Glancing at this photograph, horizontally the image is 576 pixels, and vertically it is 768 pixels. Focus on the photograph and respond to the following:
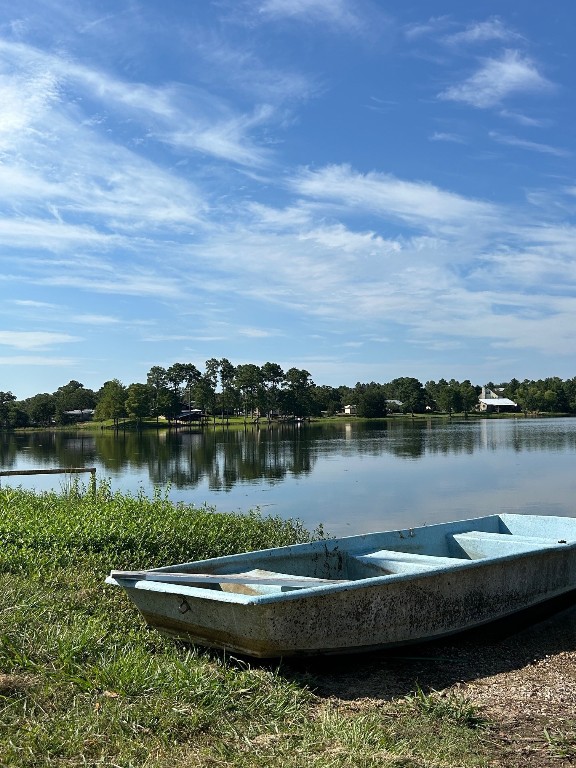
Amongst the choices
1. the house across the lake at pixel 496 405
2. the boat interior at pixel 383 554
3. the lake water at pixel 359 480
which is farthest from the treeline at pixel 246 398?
the boat interior at pixel 383 554

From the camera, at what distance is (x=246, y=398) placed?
112 metres

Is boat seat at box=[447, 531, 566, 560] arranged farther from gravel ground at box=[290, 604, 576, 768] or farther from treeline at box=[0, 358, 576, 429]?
treeline at box=[0, 358, 576, 429]

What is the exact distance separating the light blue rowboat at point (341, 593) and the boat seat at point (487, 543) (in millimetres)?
37

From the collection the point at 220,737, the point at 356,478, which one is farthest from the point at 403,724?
the point at 356,478

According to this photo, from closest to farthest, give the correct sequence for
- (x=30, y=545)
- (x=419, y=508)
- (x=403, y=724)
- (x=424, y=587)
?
(x=403, y=724) → (x=424, y=587) → (x=30, y=545) → (x=419, y=508)

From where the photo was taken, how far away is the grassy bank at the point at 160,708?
4090 millimetres

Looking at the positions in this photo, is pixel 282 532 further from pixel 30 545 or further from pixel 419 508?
pixel 419 508

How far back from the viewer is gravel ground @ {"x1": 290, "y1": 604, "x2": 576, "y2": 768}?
459 centimetres

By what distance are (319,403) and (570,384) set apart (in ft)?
142

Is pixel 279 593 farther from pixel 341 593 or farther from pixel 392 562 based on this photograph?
pixel 392 562

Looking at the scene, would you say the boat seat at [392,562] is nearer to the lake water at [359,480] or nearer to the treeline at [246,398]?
the lake water at [359,480]

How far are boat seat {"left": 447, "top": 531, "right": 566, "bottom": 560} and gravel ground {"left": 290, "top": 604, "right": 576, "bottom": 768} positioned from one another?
1207mm

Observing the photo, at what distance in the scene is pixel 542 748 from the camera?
14.8 ft

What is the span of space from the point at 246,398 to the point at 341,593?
349ft
